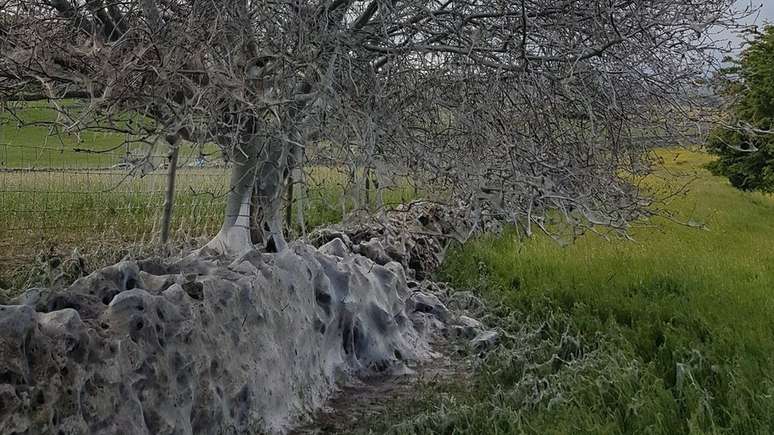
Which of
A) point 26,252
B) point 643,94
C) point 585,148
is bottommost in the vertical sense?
point 26,252

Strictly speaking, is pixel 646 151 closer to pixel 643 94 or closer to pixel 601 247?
pixel 643 94

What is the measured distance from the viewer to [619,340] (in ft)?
16.0

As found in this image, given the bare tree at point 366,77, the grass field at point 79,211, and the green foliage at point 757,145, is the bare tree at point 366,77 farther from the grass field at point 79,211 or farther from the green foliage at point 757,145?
the green foliage at point 757,145

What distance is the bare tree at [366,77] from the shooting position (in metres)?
3.04

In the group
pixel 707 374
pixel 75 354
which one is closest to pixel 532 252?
pixel 707 374

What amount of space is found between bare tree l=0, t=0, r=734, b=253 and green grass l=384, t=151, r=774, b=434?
99 centimetres

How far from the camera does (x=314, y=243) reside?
686 centimetres

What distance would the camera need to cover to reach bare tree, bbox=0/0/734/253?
3.04 m

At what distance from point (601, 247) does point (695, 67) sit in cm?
390

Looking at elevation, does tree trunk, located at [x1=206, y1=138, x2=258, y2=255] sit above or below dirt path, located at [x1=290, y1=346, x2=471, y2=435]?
above

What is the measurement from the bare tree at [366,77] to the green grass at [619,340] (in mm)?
991

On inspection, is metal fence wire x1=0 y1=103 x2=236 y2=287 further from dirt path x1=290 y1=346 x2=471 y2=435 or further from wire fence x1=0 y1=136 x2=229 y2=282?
dirt path x1=290 y1=346 x2=471 y2=435

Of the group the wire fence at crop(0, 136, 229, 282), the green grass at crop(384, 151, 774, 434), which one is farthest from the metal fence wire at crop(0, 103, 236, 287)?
the green grass at crop(384, 151, 774, 434)

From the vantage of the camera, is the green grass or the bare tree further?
the green grass
